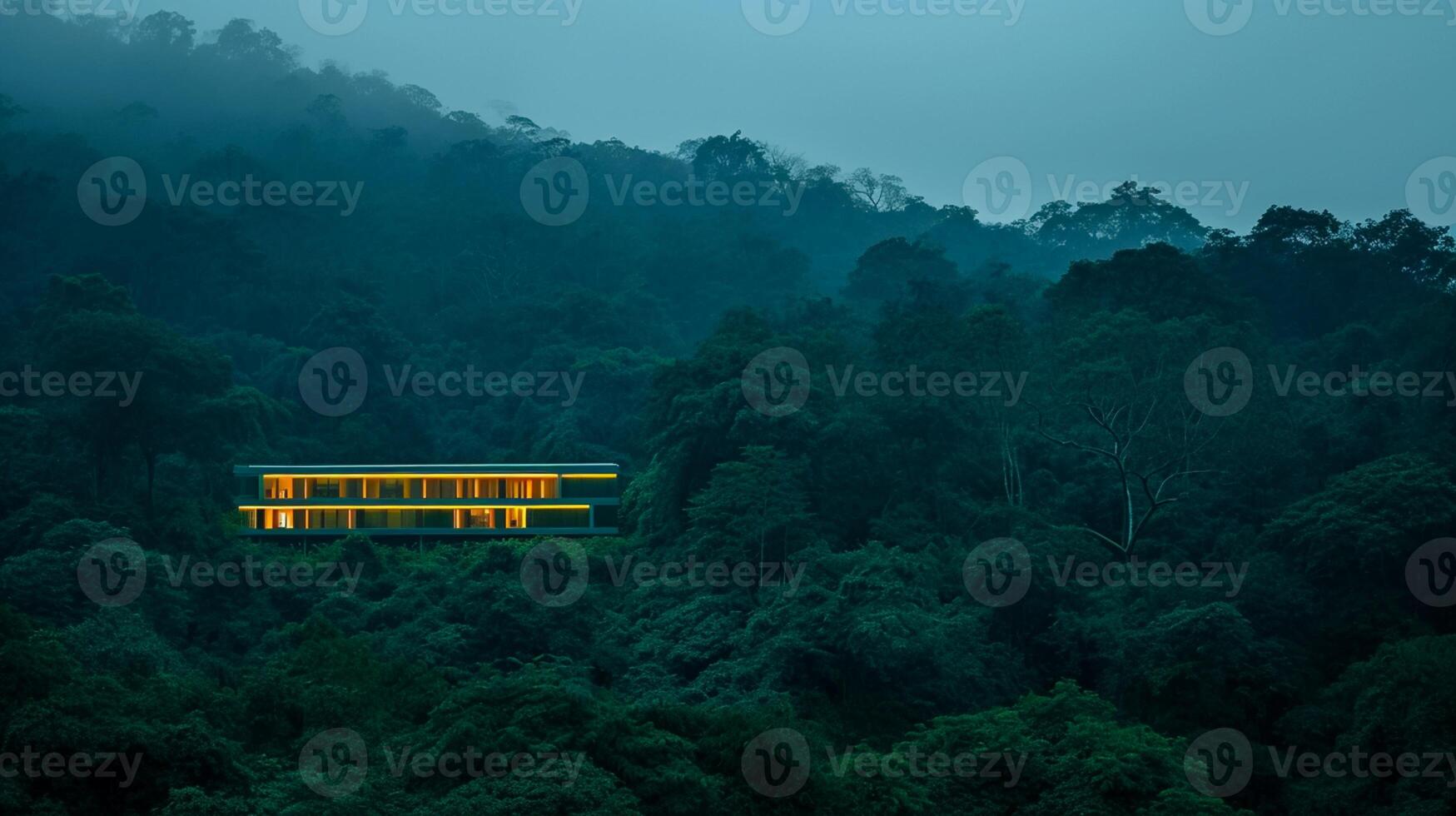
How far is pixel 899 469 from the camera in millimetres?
35906

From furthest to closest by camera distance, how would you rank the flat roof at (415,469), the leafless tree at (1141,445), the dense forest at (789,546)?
the flat roof at (415,469)
the leafless tree at (1141,445)
the dense forest at (789,546)

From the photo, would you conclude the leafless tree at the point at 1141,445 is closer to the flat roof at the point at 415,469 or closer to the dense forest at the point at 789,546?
the dense forest at the point at 789,546

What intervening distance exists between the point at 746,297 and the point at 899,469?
1306 inches

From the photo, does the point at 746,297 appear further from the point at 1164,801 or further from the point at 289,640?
the point at 1164,801

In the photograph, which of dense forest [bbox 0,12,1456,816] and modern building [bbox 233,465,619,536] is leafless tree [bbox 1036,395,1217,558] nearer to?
dense forest [bbox 0,12,1456,816]

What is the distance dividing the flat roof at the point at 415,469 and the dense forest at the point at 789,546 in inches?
43.8

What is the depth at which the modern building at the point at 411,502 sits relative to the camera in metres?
38.8

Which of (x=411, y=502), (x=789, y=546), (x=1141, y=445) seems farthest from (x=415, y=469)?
(x=1141, y=445)

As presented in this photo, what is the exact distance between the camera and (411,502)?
127 ft

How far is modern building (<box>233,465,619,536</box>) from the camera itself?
127 feet

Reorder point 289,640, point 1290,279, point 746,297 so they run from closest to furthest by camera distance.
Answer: point 289,640 → point 1290,279 → point 746,297

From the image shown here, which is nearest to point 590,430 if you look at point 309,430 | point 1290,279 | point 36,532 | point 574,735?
point 309,430

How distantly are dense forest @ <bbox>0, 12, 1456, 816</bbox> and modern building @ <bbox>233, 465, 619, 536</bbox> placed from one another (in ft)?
3.55

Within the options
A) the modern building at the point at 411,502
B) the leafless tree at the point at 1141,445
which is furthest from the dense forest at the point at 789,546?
the modern building at the point at 411,502
